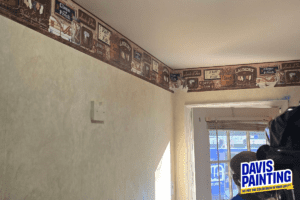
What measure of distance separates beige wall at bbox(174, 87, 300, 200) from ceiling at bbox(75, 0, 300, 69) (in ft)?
1.48

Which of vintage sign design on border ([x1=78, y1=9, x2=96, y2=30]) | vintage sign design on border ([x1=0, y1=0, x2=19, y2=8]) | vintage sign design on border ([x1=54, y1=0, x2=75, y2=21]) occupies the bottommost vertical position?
vintage sign design on border ([x1=0, y1=0, x2=19, y2=8])

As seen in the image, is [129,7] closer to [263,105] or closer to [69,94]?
[69,94]

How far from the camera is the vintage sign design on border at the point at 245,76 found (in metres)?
3.42

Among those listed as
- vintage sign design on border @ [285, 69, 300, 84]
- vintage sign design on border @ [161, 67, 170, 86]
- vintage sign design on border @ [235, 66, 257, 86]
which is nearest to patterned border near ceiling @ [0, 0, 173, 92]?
vintage sign design on border @ [161, 67, 170, 86]

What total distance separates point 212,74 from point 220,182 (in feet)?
5.34

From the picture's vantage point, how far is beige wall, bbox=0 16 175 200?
125cm

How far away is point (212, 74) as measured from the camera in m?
3.58

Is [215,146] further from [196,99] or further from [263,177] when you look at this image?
[263,177]

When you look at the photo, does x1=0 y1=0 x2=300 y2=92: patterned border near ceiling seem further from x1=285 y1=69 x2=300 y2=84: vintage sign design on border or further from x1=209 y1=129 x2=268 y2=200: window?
x1=209 y1=129 x2=268 y2=200: window

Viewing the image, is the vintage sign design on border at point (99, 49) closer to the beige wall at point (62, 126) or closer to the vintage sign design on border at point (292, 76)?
the beige wall at point (62, 126)

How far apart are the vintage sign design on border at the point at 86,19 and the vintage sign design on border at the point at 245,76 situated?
2161 millimetres

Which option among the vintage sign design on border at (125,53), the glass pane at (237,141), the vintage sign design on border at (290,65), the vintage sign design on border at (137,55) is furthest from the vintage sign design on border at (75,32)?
the glass pane at (237,141)

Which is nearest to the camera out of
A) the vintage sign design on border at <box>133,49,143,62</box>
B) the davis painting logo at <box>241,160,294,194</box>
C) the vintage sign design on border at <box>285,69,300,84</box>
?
the davis painting logo at <box>241,160,294,194</box>

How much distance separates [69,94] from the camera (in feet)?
5.42
